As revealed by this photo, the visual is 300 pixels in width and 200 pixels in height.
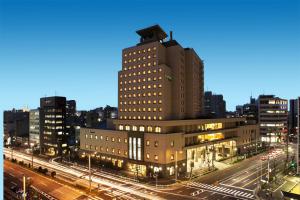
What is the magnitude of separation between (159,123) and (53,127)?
223ft

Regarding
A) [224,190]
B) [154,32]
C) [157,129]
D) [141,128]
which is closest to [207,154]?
[157,129]

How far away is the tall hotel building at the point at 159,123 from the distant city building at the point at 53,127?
95.9ft

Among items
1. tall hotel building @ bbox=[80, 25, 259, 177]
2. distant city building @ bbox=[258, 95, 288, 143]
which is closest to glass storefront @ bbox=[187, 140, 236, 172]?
tall hotel building @ bbox=[80, 25, 259, 177]

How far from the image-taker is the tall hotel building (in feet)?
236

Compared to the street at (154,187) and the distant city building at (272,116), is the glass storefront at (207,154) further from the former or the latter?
the distant city building at (272,116)

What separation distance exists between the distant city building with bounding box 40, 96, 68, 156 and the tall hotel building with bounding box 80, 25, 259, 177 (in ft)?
95.9

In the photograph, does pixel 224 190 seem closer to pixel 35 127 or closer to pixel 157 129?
pixel 157 129

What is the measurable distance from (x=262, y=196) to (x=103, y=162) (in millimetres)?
52385

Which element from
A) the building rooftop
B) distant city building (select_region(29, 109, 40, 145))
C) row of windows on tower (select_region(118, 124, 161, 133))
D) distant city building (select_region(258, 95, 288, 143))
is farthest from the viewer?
distant city building (select_region(258, 95, 288, 143))

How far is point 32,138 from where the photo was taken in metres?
138

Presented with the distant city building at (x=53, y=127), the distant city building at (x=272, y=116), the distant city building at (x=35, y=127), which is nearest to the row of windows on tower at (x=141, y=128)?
the distant city building at (x=53, y=127)

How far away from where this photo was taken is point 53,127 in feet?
391

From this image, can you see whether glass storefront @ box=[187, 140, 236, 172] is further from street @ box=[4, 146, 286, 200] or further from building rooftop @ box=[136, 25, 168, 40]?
building rooftop @ box=[136, 25, 168, 40]

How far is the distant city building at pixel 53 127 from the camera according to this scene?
118062 millimetres
